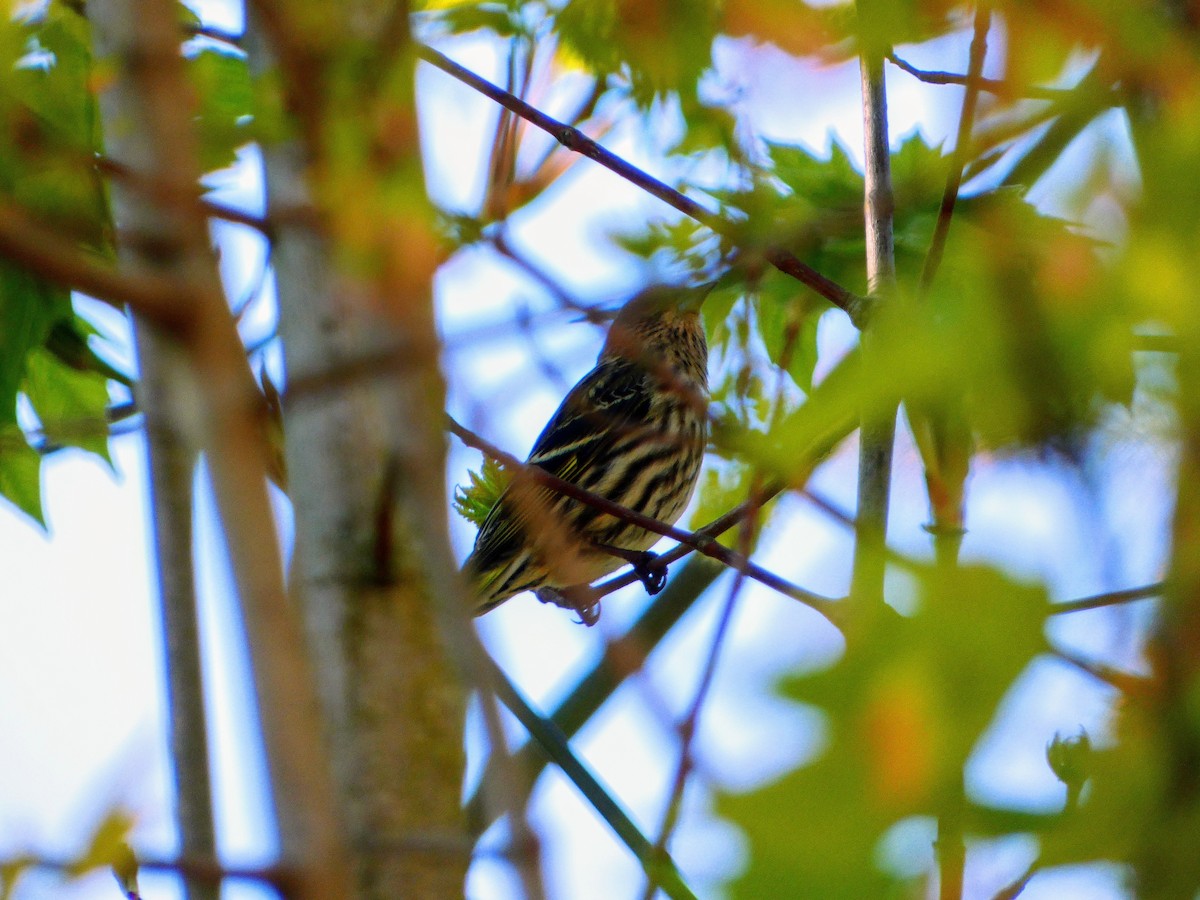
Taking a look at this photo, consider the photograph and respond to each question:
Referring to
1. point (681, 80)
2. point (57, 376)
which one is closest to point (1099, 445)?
point (681, 80)

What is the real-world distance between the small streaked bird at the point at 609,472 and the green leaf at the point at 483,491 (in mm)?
1187

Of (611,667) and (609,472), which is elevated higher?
(609,472)

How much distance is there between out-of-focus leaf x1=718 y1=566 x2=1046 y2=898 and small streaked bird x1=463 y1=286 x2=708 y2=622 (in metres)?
4.05

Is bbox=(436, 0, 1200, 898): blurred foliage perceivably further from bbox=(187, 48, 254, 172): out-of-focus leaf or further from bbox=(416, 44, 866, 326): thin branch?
bbox=(416, 44, 866, 326): thin branch

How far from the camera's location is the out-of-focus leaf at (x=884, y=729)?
1033mm

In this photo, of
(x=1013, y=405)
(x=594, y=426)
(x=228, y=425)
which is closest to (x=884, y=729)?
(x=1013, y=405)

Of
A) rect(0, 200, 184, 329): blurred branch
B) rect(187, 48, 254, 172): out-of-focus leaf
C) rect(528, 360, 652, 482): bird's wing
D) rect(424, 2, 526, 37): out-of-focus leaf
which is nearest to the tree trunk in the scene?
rect(187, 48, 254, 172): out-of-focus leaf

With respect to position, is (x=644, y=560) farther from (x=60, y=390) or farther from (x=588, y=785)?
(x=588, y=785)

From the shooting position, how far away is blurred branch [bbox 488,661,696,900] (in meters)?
2.09

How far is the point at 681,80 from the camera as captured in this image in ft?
10.5

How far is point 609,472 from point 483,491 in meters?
2.88

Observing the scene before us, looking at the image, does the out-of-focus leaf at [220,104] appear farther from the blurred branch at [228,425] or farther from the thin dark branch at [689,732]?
the thin dark branch at [689,732]

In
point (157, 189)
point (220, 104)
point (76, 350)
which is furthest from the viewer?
point (76, 350)

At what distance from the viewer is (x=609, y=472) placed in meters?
6.70
